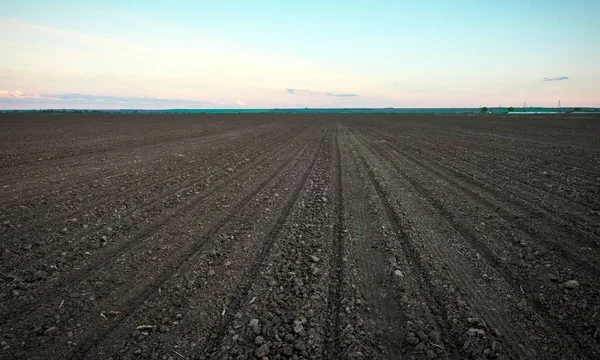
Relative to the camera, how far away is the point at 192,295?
3.95m

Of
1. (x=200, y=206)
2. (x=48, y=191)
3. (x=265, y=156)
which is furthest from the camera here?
(x=265, y=156)

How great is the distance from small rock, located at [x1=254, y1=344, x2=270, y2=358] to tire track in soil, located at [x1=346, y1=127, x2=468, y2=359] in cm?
179

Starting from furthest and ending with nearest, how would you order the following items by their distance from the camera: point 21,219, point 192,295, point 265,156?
point 265,156
point 21,219
point 192,295

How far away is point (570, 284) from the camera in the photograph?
4.12m

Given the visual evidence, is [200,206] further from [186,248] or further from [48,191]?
[48,191]

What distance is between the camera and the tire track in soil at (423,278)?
3.16 metres

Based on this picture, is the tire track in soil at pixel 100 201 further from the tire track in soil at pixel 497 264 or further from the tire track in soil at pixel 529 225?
the tire track in soil at pixel 529 225

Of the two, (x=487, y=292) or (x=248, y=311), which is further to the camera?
(x=487, y=292)

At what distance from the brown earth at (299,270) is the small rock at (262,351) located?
0.06 feet

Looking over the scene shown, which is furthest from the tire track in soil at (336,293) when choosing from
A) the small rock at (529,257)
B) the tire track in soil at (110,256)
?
the small rock at (529,257)

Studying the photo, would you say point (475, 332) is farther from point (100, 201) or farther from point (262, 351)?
point (100, 201)

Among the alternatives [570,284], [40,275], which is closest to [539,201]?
[570,284]

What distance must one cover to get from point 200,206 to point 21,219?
3.51m

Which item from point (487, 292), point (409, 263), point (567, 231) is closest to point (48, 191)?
point (409, 263)
